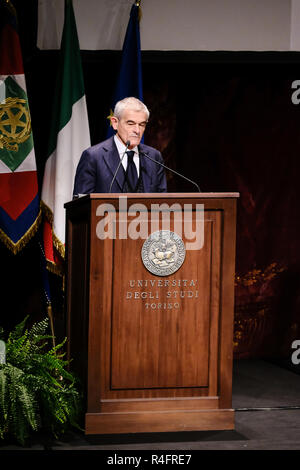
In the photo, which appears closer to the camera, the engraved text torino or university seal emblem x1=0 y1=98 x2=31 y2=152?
the engraved text torino

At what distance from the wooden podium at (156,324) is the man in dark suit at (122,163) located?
1.37ft

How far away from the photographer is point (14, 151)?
408 centimetres

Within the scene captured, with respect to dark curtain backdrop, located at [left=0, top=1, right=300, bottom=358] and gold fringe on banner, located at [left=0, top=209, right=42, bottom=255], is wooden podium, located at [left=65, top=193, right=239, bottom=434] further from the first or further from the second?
dark curtain backdrop, located at [left=0, top=1, right=300, bottom=358]

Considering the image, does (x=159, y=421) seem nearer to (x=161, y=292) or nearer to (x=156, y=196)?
(x=161, y=292)

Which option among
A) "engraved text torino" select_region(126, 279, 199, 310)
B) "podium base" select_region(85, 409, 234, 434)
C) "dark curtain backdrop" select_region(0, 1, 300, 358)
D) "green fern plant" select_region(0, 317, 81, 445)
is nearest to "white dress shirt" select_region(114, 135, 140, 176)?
"engraved text torino" select_region(126, 279, 199, 310)

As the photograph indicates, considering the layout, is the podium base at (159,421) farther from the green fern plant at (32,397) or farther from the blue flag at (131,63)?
the blue flag at (131,63)

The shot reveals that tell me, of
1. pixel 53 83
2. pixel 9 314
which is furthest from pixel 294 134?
pixel 9 314

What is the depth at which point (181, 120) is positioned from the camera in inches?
191

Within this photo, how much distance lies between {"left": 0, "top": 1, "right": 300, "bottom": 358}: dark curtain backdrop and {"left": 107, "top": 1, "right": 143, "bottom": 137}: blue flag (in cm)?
34

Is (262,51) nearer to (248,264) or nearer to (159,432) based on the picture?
(248,264)

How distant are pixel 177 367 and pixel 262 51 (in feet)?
9.34

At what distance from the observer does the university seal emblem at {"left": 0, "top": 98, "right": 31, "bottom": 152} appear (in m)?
4.04

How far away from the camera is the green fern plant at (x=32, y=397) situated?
8.17 ft

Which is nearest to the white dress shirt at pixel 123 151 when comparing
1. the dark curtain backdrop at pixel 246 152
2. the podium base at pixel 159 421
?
the podium base at pixel 159 421
